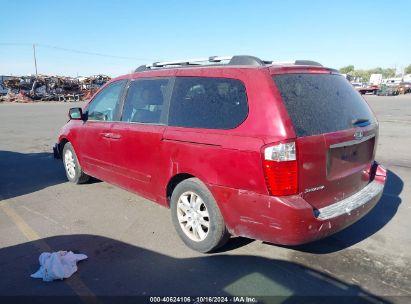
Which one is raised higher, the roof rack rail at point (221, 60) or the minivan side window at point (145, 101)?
the roof rack rail at point (221, 60)

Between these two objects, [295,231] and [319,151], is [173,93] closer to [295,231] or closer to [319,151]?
[319,151]

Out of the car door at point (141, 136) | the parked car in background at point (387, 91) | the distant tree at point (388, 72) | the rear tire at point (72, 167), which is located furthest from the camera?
the distant tree at point (388, 72)

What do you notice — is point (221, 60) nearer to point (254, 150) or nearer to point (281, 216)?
point (254, 150)

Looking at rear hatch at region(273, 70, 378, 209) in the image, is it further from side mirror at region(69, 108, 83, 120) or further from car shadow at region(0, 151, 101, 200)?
car shadow at region(0, 151, 101, 200)

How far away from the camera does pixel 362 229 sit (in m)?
4.19

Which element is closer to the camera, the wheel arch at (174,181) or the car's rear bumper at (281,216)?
the car's rear bumper at (281,216)

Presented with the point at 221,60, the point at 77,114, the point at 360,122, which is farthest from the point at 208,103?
the point at 77,114

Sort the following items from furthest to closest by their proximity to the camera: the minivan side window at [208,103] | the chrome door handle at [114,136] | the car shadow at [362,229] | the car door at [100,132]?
the car door at [100,132], the chrome door handle at [114,136], the car shadow at [362,229], the minivan side window at [208,103]

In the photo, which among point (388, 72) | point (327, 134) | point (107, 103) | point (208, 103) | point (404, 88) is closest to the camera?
point (327, 134)

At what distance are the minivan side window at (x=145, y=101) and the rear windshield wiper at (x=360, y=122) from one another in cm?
204

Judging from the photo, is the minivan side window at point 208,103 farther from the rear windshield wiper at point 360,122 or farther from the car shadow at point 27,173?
the car shadow at point 27,173

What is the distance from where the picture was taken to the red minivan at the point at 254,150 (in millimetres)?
2984

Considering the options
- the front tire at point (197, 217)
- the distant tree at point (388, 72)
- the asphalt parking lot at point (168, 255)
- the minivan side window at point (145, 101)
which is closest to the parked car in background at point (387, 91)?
the asphalt parking lot at point (168, 255)

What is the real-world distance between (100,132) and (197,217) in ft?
7.26
